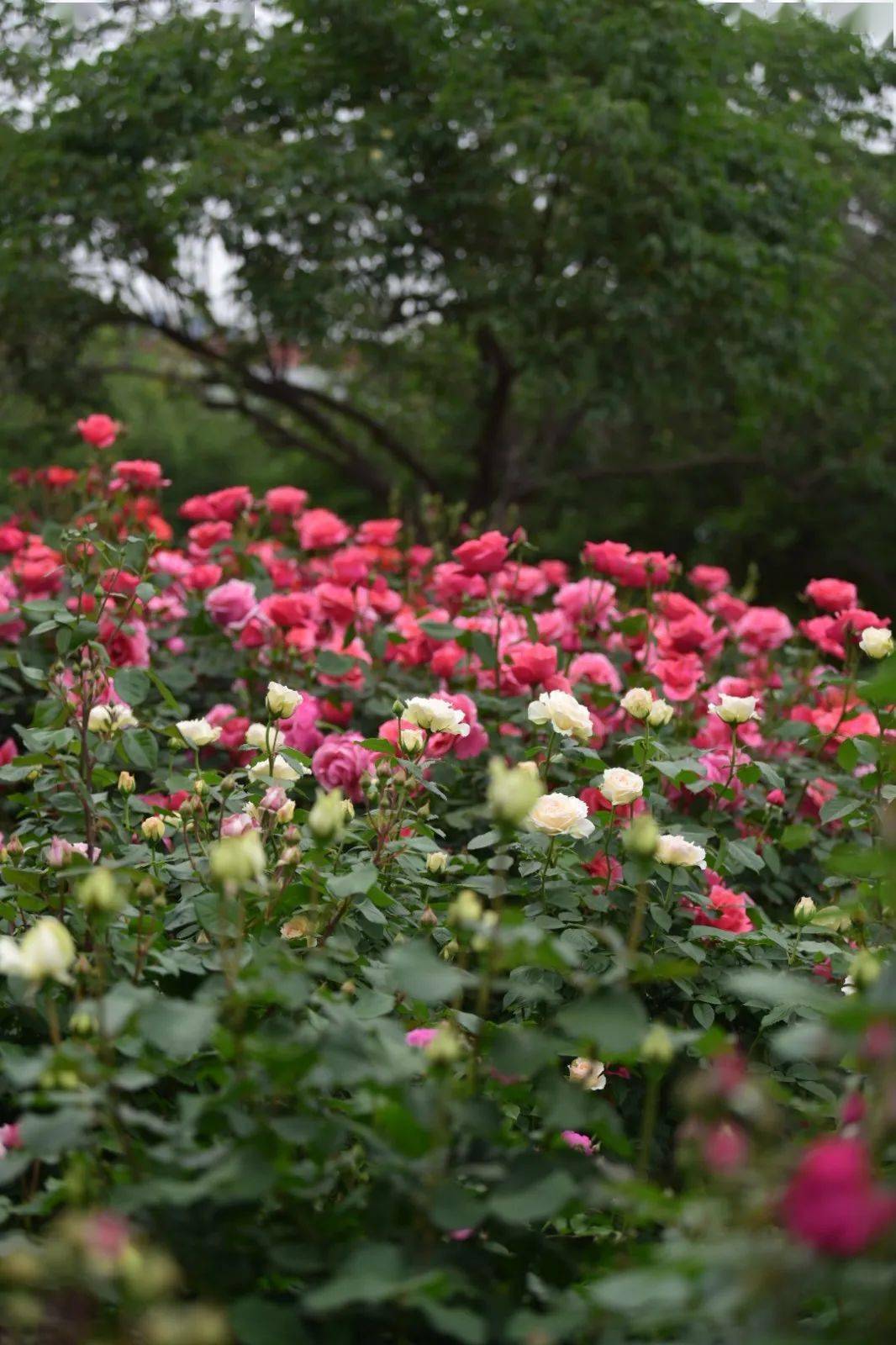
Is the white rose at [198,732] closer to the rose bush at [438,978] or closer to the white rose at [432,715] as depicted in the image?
the rose bush at [438,978]

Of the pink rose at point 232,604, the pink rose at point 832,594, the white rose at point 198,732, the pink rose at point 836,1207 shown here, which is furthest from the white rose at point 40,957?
the pink rose at point 832,594

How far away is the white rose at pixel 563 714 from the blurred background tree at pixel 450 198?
447 centimetres

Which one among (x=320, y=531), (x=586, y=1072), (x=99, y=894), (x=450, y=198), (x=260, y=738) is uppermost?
(x=450, y=198)

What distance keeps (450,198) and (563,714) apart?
18.2 feet

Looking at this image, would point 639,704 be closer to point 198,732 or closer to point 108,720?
point 198,732

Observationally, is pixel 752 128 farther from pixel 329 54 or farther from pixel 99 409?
pixel 99 409

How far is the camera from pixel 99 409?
848cm

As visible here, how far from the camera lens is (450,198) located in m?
6.94

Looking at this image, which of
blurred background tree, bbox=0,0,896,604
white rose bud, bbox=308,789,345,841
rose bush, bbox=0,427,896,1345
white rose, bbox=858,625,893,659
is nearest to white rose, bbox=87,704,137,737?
rose bush, bbox=0,427,896,1345

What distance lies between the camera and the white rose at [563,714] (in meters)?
1.97

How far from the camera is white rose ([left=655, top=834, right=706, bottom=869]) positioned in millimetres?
1759

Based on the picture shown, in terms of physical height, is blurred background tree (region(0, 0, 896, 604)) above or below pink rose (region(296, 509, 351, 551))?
above

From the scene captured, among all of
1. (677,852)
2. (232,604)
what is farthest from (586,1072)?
(232,604)

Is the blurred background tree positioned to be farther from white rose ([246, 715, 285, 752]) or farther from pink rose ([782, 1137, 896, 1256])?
pink rose ([782, 1137, 896, 1256])
